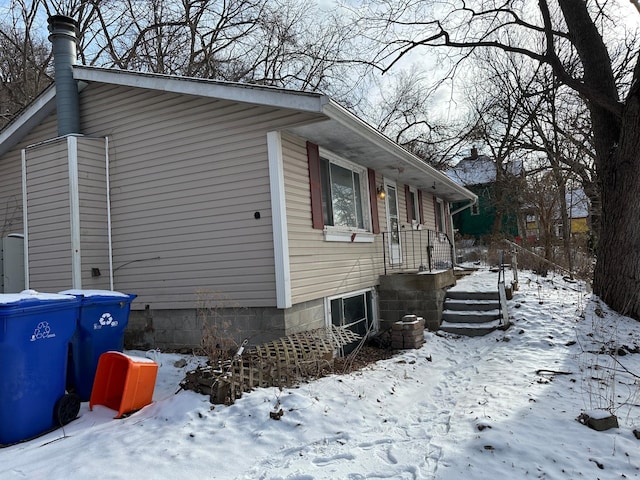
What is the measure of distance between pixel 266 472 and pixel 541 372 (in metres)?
3.85

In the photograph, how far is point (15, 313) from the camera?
11.4ft

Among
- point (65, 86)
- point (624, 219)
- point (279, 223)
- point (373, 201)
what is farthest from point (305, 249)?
point (624, 219)

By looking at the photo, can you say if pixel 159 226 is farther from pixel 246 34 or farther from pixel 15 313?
pixel 246 34

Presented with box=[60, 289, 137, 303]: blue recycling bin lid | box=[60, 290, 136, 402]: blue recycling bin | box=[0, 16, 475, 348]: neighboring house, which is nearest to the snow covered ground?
box=[60, 290, 136, 402]: blue recycling bin

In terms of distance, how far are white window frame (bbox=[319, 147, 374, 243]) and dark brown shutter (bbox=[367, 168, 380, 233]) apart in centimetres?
11

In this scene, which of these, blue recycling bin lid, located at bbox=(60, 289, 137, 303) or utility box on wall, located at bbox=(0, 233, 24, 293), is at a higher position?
utility box on wall, located at bbox=(0, 233, 24, 293)

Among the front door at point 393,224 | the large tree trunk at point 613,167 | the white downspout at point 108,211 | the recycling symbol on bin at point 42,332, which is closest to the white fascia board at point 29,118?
the white downspout at point 108,211

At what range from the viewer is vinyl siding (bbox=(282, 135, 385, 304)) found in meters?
5.85

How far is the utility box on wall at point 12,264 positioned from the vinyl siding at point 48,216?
619 mm

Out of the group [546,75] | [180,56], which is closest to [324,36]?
[180,56]

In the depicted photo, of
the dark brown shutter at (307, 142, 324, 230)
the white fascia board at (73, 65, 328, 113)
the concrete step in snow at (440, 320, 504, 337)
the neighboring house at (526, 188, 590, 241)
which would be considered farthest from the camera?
the neighboring house at (526, 188, 590, 241)

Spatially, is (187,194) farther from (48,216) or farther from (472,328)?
(472,328)

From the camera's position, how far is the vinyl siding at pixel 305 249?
19.2 feet

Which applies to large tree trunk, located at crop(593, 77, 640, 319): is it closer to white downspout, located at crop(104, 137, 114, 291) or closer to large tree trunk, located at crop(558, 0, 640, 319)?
large tree trunk, located at crop(558, 0, 640, 319)
